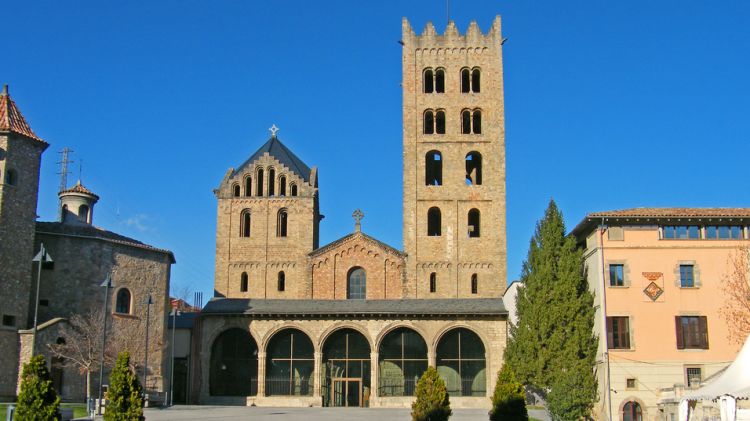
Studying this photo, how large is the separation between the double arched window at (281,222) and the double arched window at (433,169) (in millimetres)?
9482

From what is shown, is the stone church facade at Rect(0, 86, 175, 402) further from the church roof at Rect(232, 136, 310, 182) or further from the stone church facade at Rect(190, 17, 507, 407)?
the church roof at Rect(232, 136, 310, 182)

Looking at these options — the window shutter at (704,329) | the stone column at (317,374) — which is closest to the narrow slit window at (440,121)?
the stone column at (317,374)

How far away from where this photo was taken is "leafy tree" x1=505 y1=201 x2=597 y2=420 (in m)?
40.5

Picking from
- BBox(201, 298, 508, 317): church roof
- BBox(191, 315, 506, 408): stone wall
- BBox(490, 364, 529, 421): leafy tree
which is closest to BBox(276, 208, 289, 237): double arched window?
BBox(201, 298, 508, 317): church roof

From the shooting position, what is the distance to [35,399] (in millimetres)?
23484

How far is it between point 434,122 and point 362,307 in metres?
13.6

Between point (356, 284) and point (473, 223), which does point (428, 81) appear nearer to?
point (473, 223)

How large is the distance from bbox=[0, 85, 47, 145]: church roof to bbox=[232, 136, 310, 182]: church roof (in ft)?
56.0

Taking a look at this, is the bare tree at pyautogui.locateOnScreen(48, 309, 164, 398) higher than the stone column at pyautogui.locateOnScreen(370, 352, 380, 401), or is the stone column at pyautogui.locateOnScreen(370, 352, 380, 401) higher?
the bare tree at pyautogui.locateOnScreen(48, 309, 164, 398)

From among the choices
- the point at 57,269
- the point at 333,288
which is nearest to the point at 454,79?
the point at 333,288

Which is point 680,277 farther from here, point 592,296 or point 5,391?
point 5,391

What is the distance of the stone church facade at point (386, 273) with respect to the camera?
50.9 m

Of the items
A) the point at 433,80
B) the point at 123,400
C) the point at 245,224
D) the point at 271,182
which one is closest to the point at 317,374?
the point at 245,224

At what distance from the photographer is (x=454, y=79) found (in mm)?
58531
